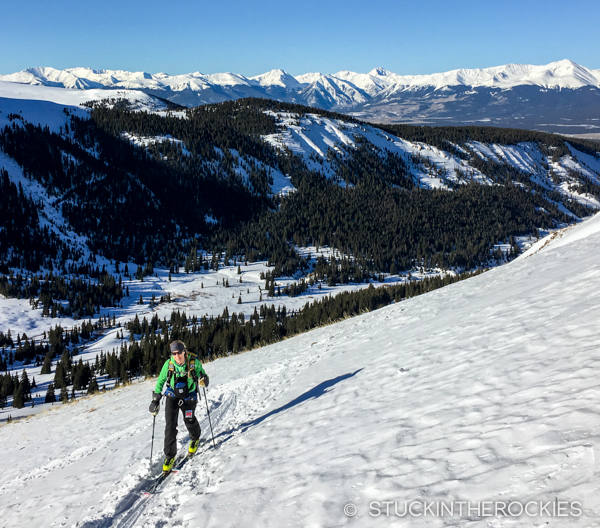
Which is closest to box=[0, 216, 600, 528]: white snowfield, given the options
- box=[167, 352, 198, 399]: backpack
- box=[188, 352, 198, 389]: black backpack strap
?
box=[167, 352, 198, 399]: backpack

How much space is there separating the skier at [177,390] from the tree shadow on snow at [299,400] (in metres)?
1.10

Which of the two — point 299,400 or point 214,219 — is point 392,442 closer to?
point 299,400

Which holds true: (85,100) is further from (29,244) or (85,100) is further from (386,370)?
(386,370)

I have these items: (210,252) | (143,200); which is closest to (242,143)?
(143,200)

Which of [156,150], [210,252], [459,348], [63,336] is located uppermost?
[156,150]

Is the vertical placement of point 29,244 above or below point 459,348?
above

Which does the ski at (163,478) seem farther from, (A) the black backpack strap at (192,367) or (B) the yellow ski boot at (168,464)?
(A) the black backpack strap at (192,367)

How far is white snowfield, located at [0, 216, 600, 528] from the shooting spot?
4230 mm

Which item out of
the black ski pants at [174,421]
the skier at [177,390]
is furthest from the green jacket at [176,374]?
the black ski pants at [174,421]

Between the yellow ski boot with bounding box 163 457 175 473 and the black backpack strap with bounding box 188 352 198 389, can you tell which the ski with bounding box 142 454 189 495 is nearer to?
the yellow ski boot with bounding box 163 457 175 473

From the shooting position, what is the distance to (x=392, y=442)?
5875 millimetres

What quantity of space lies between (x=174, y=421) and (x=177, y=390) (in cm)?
75

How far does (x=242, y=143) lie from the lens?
135500 mm

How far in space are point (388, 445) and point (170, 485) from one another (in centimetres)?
463
